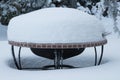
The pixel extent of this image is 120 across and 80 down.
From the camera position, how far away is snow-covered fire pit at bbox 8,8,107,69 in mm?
3619

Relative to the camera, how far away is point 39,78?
328 cm

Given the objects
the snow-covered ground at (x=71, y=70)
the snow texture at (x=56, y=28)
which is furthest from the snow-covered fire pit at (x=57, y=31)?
the snow-covered ground at (x=71, y=70)

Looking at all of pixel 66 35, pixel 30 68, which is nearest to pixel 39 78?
pixel 66 35

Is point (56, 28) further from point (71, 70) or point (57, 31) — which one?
point (71, 70)

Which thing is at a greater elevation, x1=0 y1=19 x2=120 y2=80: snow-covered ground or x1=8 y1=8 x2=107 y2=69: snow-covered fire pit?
x1=8 y1=8 x2=107 y2=69: snow-covered fire pit

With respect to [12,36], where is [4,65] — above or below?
below

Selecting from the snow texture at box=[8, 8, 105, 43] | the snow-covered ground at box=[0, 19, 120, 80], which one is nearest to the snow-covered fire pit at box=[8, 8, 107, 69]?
the snow texture at box=[8, 8, 105, 43]

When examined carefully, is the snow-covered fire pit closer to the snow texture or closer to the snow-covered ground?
the snow texture

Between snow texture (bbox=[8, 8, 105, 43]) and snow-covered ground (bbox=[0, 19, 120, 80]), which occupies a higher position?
snow texture (bbox=[8, 8, 105, 43])

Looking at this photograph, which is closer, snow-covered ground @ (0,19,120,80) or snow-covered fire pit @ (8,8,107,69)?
snow-covered ground @ (0,19,120,80)

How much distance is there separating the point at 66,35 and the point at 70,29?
0.27 feet

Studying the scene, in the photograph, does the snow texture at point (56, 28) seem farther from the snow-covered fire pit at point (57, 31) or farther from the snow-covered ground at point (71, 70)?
the snow-covered ground at point (71, 70)

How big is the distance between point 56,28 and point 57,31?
3 centimetres

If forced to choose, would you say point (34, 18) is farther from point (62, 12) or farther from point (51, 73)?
point (51, 73)
